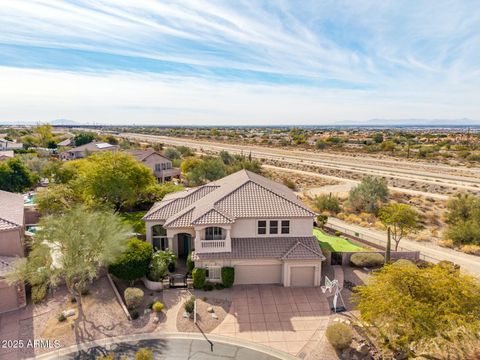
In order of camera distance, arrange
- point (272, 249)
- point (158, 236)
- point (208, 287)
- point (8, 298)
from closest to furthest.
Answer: point (8, 298) < point (208, 287) < point (272, 249) < point (158, 236)

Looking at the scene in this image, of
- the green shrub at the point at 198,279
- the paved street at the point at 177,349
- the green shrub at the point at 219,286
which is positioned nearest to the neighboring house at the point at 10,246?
the paved street at the point at 177,349

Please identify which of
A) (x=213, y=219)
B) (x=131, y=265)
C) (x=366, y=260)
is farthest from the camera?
(x=366, y=260)

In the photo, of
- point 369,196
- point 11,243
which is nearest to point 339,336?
point 11,243

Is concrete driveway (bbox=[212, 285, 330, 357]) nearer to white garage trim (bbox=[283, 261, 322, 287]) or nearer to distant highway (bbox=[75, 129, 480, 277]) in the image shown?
white garage trim (bbox=[283, 261, 322, 287])

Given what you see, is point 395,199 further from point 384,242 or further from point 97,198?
point 97,198

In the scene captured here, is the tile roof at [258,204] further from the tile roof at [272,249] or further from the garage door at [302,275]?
the garage door at [302,275]

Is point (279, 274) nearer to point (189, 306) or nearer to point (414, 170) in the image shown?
point (189, 306)
